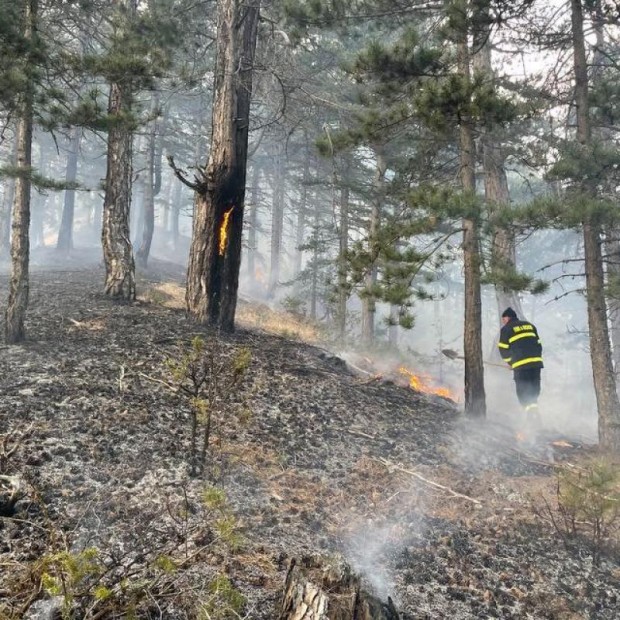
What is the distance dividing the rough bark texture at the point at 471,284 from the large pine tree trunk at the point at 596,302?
1850mm

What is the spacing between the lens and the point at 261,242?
6538 cm

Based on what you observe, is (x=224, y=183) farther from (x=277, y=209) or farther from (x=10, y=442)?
(x=277, y=209)

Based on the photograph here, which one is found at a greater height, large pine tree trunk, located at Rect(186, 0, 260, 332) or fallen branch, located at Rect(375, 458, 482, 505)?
large pine tree trunk, located at Rect(186, 0, 260, 332)

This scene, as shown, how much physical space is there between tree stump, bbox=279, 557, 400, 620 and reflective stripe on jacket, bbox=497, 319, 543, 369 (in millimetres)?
7735

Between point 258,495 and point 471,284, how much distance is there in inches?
204

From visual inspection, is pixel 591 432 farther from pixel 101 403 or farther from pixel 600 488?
pixel 101 403

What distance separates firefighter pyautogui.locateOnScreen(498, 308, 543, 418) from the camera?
952cm

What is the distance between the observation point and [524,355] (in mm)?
9609

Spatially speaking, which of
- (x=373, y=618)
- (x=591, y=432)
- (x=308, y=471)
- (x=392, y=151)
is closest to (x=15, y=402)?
(x=308, y=471)

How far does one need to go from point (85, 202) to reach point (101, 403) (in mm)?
50602

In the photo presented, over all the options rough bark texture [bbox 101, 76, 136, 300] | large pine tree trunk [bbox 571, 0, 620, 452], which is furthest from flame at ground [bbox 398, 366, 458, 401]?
rough bark texture [bbox 101, 76, 136, 300]

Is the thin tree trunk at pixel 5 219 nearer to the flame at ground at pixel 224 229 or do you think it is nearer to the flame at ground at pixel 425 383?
the flame at ground at pixel 224 229

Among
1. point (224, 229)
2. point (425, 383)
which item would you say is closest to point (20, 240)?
point (224, 229)

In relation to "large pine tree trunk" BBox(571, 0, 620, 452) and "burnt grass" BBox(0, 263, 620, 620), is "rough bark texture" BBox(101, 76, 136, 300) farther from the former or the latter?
"large pine tree trunk" BBox(571, 0, 620, 452)
